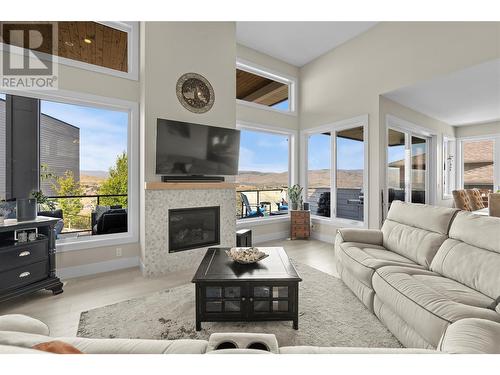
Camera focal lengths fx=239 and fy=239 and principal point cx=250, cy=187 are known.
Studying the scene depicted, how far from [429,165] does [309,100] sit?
3.15 meters

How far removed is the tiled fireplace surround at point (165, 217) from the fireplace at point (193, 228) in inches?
2.6

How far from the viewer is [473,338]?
3.37 feet

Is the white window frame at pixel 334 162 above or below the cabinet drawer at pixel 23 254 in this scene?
above

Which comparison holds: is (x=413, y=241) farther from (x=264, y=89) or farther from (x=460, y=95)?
(x=264, y=89)

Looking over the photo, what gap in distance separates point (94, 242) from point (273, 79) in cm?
462

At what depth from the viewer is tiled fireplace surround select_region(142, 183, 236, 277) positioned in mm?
3229

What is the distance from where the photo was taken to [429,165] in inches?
217

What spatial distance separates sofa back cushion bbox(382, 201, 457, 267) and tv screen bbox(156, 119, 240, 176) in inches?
94.5

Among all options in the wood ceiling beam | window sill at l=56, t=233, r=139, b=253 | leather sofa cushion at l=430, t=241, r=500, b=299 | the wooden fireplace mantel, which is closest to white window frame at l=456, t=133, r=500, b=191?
the wood ceiling beam

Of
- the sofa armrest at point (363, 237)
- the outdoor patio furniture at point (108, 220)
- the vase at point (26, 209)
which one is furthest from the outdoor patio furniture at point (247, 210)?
the vase at point (26, 209)

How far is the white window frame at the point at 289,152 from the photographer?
15.9 ft

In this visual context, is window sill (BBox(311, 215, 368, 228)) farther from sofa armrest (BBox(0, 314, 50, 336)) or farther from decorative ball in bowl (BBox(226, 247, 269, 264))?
sofa armrest (BBox(0, 314, 50, 336))

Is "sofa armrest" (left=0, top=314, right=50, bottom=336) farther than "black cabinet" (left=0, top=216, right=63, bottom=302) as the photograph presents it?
No

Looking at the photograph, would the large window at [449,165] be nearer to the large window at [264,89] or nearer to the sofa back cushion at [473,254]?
the large window at [264,89]
